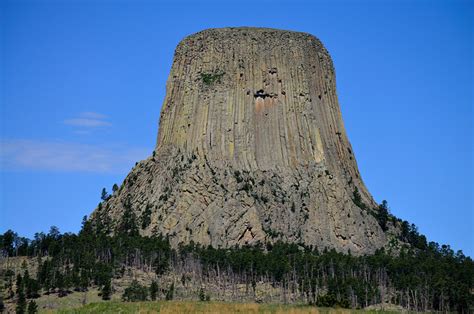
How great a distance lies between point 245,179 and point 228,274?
28719 mm

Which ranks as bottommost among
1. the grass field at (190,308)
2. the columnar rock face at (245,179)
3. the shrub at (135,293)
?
the grass field at (190,308)

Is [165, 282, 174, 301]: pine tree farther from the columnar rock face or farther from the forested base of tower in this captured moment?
the columnar rock face

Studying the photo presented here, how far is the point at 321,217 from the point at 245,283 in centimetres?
2779

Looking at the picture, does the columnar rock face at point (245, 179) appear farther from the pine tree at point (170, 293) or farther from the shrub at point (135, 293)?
the shrub at point (135, 293)

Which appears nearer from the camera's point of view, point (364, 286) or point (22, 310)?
point (22, 310)

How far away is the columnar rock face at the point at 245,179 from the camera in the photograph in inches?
7146

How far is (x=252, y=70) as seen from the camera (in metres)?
200

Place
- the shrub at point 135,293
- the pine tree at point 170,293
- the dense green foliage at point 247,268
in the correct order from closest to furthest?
the shrub at point 135,293, the pine tree at point 170,293, the dense green foliage at point 247,268

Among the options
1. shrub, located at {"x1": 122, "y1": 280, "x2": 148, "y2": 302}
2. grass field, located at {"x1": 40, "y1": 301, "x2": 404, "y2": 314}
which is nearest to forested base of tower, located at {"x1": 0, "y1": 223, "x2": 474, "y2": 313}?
shrub, located at {"x1": 122, "y1": 280, "x2": 148, "y2": 302}

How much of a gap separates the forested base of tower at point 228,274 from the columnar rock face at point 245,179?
5388 millimetres

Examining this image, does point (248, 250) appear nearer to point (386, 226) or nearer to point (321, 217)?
point (321, 217)

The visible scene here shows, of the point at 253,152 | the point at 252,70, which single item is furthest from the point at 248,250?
the point at 252,70

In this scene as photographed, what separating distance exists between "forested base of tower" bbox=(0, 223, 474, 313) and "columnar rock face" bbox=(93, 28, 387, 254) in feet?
17.7

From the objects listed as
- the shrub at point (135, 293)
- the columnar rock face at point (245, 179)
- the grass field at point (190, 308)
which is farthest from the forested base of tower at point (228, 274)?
the grass field at point (190, 308)
